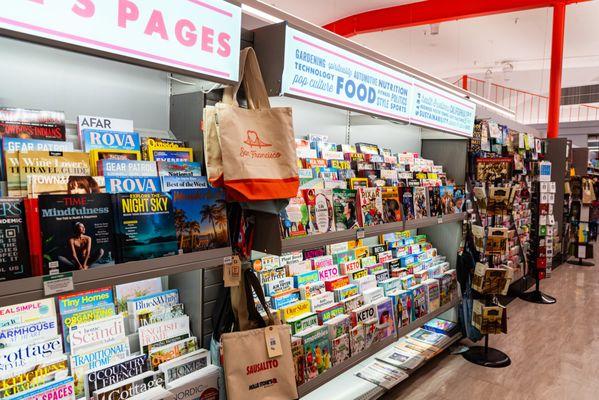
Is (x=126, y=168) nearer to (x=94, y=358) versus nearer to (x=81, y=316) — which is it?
(x=81, y=316)

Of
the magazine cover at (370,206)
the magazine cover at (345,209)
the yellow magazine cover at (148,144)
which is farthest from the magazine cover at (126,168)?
the magazine cover at (370,206)

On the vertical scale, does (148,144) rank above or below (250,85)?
below

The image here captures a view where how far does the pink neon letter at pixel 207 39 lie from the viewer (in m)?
1.58

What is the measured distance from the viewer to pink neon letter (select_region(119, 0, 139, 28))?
1.35 meters

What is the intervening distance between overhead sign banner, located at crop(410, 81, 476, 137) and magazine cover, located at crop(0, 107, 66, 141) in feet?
7.41

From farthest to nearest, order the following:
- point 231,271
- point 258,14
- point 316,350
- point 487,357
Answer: point 487,357 < point 316,350 < point 258,14 < point 231,271

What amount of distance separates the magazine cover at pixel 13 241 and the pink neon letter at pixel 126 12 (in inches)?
25.7

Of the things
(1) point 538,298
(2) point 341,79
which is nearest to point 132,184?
(2) point 341,79

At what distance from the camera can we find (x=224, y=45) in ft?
5.41

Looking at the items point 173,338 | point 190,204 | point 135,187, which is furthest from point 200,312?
point 135,187

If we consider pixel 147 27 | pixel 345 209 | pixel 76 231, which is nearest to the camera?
pixel 76 231

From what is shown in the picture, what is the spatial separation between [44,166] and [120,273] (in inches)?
16.8

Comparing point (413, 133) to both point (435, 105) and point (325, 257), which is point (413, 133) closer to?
point (435, 105)

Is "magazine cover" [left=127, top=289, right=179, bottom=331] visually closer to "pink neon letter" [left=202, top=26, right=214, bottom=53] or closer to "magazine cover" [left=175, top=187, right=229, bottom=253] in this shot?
"magazine cover" [left=175, top=187, right=229, bottom=253]
